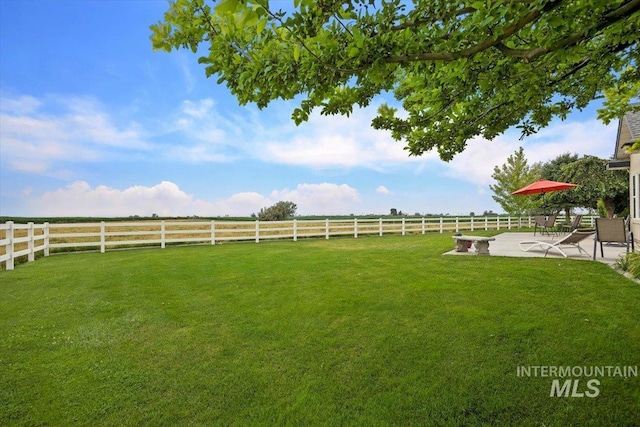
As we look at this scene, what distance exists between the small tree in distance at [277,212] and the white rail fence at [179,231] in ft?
12.7

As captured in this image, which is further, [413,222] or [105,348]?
[413,222]

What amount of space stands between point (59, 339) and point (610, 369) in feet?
18.6

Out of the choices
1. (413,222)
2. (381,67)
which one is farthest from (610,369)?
(413,222)

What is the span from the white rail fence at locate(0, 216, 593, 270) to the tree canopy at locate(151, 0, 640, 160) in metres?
9.16

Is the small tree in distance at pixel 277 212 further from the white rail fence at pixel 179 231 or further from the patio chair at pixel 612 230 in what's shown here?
the patio chair at pixel 612 230

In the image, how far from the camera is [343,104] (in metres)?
3.47

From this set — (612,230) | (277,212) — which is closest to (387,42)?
(612,230)

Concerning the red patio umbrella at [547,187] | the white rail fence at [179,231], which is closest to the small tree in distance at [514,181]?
the white rail fence at [179,231]

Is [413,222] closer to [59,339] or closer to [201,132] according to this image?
[201,132]

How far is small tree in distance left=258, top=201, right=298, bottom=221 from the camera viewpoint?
24587 millimetres

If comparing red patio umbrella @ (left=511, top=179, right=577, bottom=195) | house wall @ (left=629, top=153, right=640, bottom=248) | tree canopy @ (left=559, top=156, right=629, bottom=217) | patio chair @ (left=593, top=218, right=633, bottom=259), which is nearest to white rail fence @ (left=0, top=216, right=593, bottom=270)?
tree canopy @ (left=559, top=156, right=629, bottom=217)

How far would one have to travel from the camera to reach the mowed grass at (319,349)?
2508 mm

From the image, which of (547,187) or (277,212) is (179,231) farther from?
(547,187)

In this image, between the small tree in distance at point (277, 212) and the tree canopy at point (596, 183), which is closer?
the tree canopy at point (596, 183)
